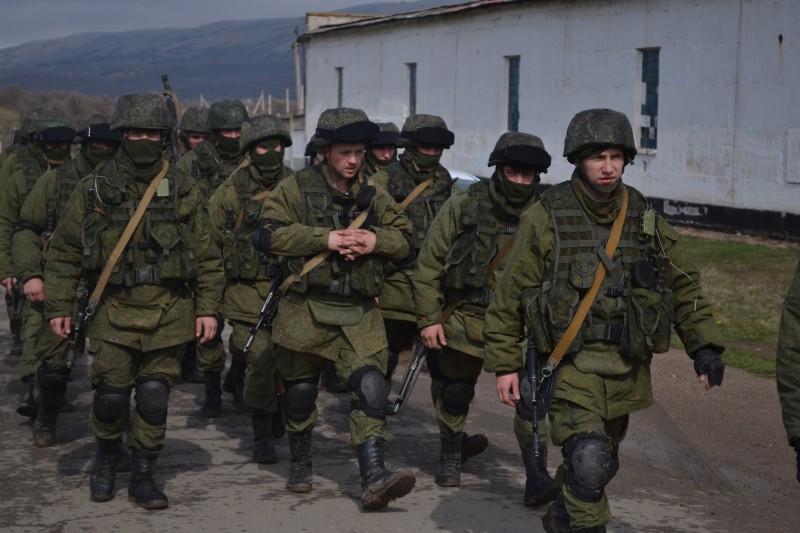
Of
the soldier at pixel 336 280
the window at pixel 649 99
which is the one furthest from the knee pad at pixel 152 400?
the window at pixel 649 99

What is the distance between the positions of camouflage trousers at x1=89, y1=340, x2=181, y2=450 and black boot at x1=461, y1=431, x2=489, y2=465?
1.96 meters

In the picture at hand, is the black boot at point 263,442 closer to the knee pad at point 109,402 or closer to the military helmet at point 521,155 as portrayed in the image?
the knee pad at point 109,402

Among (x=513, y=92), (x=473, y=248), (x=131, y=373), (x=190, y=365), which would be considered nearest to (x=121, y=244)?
(x=131, y=373)

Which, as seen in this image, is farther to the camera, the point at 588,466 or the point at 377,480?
the point at 377,480

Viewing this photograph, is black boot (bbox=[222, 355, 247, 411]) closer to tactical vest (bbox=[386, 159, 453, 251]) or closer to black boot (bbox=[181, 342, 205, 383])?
black boot (bbox=[181, 342, 205, 383])

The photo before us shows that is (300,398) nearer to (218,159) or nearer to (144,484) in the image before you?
(144,484)

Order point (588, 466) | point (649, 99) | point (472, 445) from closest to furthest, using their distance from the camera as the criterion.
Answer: point (588, 466) < point (472, 445) < point (649, 99)

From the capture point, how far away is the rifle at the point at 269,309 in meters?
8.09

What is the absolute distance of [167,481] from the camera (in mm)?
7945

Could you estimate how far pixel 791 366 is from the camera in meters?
4.83

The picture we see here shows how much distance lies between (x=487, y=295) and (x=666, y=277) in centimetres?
190

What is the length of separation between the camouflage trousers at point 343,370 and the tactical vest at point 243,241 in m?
1.52

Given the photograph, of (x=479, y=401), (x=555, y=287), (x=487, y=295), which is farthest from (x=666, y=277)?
(x=479, y=401)

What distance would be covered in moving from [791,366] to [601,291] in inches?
46.7
